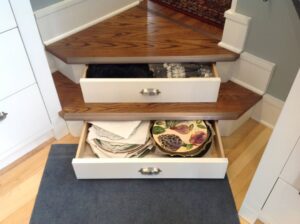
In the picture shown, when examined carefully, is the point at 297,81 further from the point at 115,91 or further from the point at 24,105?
the point at 24,105

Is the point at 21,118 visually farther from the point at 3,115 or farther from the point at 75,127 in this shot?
the point at 75,127

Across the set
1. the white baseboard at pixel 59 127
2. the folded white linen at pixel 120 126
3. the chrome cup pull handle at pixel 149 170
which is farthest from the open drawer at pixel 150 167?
the white baseboard at pixel 59 127

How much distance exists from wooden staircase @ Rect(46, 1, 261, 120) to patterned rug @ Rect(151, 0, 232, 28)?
0.11 metres

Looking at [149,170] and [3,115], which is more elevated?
[3,115]

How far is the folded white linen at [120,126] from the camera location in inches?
47.5

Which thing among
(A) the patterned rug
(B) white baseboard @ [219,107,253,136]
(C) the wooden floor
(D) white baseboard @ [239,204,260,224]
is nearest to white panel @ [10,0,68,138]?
(C) the wooden floor

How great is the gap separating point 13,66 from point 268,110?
115 centimetres

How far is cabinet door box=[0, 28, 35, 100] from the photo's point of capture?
1.02m

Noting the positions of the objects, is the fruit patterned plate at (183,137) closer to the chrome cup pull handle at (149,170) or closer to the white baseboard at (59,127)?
the chrome cup pull handle at (149,170)

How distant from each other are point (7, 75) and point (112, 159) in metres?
0.50

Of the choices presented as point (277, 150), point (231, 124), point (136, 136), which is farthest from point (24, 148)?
point (277, 150)

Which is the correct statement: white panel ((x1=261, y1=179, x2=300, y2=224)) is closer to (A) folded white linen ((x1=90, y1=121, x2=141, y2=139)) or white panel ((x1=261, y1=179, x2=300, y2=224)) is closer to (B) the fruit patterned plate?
(B) the fruit patterned plate

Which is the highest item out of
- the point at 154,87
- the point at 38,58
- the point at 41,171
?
the point at 38,58

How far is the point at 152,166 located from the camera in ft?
3.59
